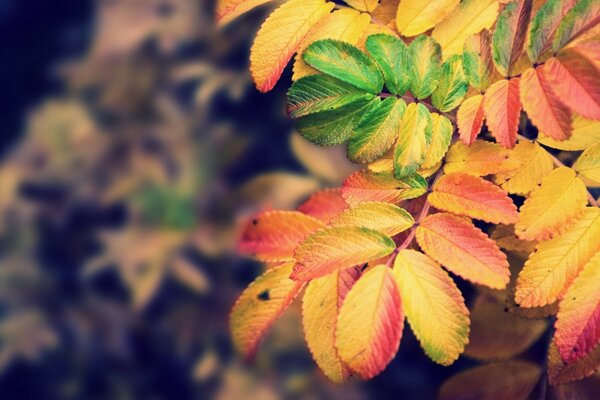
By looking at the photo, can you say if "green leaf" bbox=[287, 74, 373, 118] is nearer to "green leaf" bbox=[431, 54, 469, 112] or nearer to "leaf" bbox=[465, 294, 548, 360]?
"green leaf" bbox=[431, 54, 469, 112]

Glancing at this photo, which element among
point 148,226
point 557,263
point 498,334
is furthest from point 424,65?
point 148,226

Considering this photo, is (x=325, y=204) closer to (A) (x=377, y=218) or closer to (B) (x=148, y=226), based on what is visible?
(A) (x=377, y=218)

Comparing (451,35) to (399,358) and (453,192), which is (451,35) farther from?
(399,358)

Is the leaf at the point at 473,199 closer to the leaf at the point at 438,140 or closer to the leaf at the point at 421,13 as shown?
the leaf at the point at 438,140

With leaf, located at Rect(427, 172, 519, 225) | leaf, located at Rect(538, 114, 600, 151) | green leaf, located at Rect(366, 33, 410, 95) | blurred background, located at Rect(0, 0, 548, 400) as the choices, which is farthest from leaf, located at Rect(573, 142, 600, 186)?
blurred background, located at Rect(0, 0, 548, 400)

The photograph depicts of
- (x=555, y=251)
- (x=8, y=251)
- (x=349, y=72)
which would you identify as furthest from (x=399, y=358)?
(x=8, y=251)
